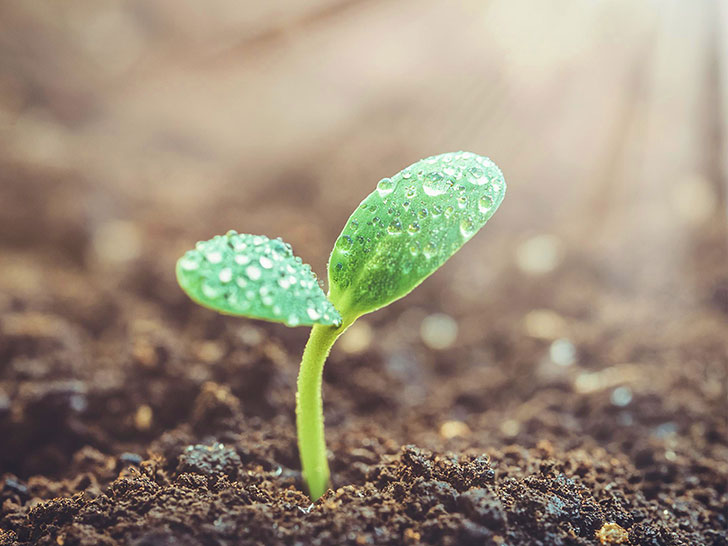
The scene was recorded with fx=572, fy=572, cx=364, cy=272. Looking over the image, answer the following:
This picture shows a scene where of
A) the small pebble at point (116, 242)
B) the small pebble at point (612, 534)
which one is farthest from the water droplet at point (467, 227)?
the small pebble at point (116, 242)

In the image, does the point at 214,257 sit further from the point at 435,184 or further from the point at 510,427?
the point at 510,427

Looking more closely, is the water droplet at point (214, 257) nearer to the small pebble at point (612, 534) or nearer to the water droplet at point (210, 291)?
the water droplet at point (210, 291)

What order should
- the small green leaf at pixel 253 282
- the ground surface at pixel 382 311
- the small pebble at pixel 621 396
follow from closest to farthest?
the small green leaf at pixel 253 282
the ground surface at pixel 382 311
the small pebble at pixel 621 396

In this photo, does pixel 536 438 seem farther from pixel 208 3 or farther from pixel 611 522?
pixel 208 3

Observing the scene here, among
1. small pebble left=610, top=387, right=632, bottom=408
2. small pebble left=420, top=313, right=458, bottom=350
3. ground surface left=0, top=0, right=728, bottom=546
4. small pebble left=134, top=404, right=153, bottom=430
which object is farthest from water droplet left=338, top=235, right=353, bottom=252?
small pebble left=420, top=313, right=458, bottom=350

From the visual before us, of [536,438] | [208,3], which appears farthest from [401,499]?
[208,3]

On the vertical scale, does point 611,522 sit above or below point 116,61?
below
